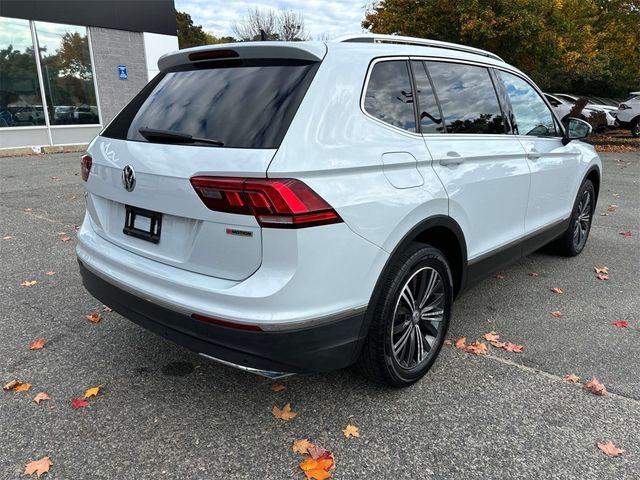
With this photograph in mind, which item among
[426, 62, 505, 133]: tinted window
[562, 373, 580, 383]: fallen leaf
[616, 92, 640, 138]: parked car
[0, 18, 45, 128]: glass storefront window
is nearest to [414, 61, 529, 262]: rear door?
[426, 62, 505, 133]: tinted window

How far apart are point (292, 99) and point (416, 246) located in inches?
Answer: 40.8

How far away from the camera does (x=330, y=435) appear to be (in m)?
2.48

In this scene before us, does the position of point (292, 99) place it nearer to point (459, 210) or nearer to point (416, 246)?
point (416, 246)

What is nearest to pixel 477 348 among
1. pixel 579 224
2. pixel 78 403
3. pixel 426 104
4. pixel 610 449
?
pixel 610 449

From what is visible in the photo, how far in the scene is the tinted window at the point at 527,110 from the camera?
150 inches

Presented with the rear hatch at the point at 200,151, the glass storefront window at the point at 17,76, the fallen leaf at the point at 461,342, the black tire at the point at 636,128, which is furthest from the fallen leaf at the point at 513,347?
the black tire at the point at 636,128

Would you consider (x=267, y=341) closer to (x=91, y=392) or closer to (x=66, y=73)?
(x=91, y=392)

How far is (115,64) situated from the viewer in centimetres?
A: 1694

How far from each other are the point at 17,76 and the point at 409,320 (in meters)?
15.8

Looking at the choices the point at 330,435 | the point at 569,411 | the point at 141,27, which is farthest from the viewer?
the point at 141,27

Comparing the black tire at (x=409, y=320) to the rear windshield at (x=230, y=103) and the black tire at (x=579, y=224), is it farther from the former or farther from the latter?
the black tire at (x=579, y=224)

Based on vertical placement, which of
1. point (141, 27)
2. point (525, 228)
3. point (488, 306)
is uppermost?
point (141, 27)

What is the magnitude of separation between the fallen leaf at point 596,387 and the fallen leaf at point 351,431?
4.63ft

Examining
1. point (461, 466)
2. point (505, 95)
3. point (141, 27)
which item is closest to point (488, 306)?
point (505, 95)
